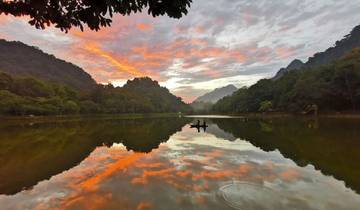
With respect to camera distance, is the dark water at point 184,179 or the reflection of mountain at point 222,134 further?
the reflection of mountain at point 222,134

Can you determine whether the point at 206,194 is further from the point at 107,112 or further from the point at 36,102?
the point at 107,112

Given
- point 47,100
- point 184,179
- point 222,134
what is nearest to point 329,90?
point 222,134

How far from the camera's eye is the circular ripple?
9.31 m

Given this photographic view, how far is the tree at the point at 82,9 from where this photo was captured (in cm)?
662

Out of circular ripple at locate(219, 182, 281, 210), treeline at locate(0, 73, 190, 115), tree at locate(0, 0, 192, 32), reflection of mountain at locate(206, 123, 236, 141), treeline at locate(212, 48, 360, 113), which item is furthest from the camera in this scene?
treeline at locate(0, 73, 190, 115)

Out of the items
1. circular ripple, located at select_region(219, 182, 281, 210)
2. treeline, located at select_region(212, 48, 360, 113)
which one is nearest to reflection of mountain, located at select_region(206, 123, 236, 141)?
circular ripple, located at select_region(219, 182, 281, 210)

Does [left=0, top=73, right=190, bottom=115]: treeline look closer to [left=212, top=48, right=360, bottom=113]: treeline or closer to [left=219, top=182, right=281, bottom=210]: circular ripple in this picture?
[left=212, top=48, right=360, bottom=113]: treeline

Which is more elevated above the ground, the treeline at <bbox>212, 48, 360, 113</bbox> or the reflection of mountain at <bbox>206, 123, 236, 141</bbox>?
the treeline at <bbox>212, 48, 360, 113</bbox>

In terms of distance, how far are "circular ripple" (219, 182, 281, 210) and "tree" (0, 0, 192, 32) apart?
21.6 feet

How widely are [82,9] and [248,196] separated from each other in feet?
27.7

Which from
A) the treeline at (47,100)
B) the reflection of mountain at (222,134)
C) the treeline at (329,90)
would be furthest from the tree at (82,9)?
the treeline at (47,100)

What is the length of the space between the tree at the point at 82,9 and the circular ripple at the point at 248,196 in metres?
6.57

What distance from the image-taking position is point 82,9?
727 cm

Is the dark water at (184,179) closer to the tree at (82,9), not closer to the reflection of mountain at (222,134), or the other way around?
the tree at (82,9)
